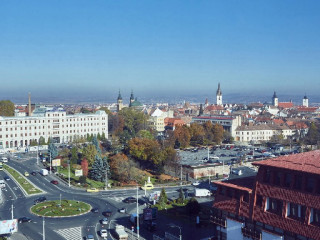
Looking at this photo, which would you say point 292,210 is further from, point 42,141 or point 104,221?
point 42,141

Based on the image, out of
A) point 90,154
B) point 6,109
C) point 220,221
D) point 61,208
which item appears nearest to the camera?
point 220,221

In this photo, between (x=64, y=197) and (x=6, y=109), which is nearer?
(x=64, y=197)

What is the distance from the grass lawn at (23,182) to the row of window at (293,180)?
28459 millimetres

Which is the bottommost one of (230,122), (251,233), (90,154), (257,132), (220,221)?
(257,132)

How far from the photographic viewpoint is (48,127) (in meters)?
87.4

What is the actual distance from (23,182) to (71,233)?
1899 cm

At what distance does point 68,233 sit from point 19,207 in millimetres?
9030

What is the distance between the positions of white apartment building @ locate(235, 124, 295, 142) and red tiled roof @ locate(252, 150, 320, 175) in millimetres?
71087

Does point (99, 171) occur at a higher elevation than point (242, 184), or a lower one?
lower

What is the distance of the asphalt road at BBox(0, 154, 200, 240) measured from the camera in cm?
3186

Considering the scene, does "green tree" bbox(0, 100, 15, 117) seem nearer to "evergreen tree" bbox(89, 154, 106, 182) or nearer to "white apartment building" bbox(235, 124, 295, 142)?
"white apartment building" bbox(235, 124, 295, 142)

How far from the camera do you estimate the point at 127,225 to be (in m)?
33.5

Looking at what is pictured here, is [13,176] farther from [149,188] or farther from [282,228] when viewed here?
[282,228]

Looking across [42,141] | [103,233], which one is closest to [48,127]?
[42,141]
